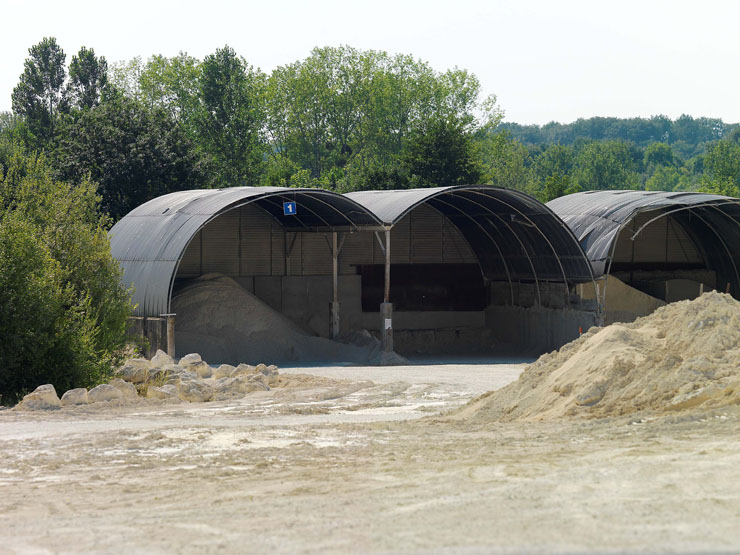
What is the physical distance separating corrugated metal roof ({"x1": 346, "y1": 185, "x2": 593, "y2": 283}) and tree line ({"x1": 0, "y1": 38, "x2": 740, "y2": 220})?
16.4 m

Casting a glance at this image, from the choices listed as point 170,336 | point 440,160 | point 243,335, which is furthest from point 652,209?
point 440,160

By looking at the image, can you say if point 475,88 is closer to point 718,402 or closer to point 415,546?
point 718,402

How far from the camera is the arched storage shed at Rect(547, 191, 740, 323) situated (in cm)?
3350

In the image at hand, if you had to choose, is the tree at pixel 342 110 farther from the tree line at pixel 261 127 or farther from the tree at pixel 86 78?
the tree at pixel 86 78

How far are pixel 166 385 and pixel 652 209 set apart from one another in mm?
18357

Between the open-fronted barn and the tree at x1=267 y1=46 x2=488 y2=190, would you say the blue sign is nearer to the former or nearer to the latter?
the open-fronted barn

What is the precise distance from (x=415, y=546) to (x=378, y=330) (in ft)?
97.1

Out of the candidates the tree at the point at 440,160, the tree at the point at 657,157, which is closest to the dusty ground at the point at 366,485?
the tree at the point at 440,160

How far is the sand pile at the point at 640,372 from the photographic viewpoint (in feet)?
47.8

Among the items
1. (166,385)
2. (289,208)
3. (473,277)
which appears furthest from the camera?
(473,277)

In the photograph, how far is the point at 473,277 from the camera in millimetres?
39406

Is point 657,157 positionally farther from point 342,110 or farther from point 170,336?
point 170,336

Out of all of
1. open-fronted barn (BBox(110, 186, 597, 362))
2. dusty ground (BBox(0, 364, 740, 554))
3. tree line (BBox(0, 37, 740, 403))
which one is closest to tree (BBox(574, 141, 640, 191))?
tree line (BBox(0, 37, 740, 403))

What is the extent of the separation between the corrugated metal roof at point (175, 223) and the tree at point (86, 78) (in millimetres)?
39908
